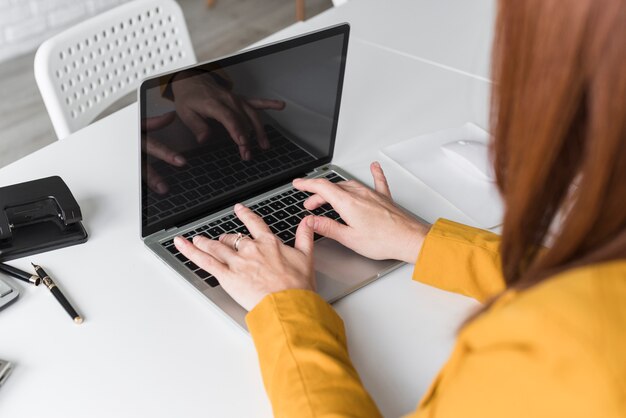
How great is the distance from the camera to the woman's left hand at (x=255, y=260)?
0.94 metres

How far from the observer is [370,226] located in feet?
3.50

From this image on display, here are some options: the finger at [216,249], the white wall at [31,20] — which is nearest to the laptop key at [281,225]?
the finger at [216,249]

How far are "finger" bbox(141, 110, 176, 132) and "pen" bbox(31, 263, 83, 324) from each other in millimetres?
244

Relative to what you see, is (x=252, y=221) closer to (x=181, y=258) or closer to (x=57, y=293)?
(x=181, y=258)

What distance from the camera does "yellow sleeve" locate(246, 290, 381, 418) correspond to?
79 centimetres

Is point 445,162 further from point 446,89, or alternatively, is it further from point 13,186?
point 13,186

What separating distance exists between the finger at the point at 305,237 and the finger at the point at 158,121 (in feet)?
0.77

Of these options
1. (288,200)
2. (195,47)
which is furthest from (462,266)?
(195,47)

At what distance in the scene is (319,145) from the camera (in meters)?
1.23

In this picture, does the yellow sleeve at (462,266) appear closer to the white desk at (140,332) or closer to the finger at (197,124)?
the white desk at (140,332)

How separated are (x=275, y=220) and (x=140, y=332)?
28cm

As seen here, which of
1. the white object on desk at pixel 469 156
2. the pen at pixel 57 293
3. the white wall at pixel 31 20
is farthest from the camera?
the white wall at pixel 31 20

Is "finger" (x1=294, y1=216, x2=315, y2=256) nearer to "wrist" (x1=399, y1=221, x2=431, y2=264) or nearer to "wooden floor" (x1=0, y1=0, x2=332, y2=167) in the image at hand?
"wrist" (x1=399, y1=221, x2=431, y2=264)

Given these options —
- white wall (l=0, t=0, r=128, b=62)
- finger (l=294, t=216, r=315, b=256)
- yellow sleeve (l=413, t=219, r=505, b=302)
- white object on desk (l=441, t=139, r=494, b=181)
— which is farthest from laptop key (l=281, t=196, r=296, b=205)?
white wall (l=0, t=0, r=128, b=62)
